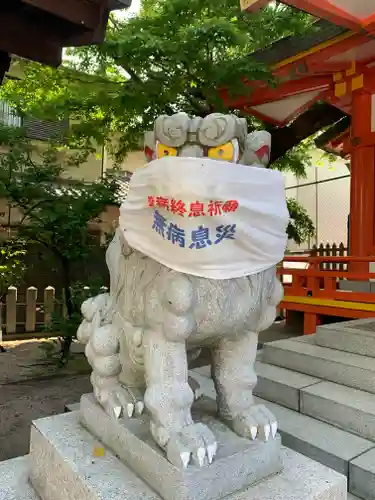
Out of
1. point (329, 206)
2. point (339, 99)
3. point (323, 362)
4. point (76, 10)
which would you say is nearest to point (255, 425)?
point (323, 362)

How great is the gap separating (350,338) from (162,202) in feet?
8.27

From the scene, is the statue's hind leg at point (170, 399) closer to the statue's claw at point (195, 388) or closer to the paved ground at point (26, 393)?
the statue's claw at point (195, 388)

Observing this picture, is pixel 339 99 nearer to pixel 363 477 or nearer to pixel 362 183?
pixel 362 183

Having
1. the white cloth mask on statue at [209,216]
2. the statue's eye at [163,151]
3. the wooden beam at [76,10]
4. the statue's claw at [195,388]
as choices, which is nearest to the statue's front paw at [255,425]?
the statue's claw at [195,388]

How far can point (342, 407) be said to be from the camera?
2582 mm

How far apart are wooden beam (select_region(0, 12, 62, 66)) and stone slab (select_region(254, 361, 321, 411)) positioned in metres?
2.82

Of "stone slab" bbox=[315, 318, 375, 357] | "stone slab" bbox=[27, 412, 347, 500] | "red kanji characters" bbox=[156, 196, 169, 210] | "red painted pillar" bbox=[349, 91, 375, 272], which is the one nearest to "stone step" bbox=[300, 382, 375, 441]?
"stone slab" bbox=[315, 318, 375, 357]

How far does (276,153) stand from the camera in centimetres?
677

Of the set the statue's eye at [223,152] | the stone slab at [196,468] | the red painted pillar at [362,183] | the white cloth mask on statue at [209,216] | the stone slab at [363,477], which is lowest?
the stone slab at [363,477]

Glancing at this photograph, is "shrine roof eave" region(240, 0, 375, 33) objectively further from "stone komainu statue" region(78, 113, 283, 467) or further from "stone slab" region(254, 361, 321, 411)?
"stone slab" region(254, 361, 321, 411)

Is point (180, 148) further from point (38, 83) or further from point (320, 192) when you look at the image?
point (320, 192)

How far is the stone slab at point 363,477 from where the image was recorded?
207 cm

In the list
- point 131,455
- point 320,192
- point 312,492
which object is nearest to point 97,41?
point 131,455

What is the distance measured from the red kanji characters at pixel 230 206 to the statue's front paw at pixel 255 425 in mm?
780
